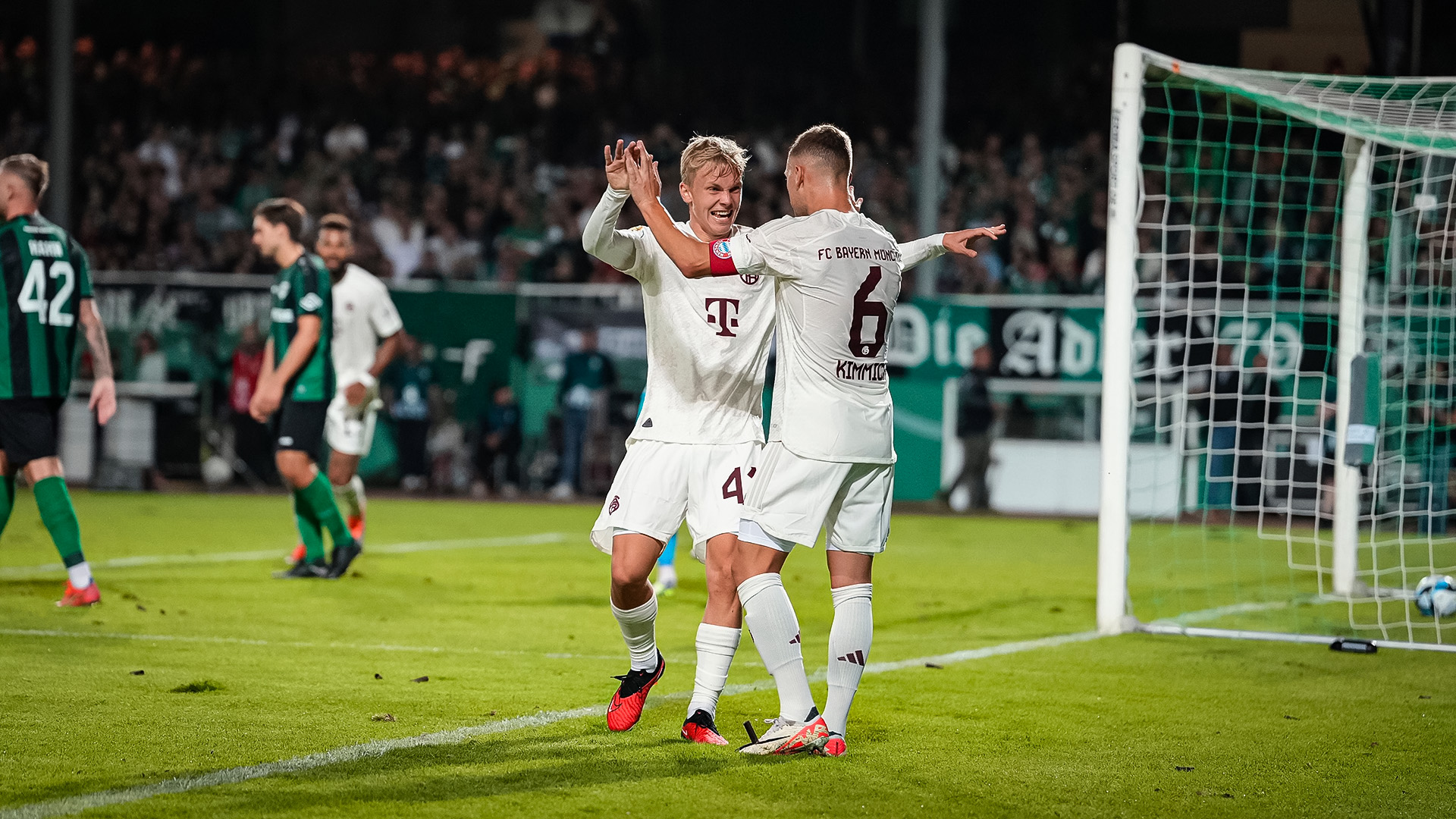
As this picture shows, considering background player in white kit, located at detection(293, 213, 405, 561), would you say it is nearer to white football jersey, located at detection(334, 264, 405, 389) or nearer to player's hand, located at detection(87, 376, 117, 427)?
white football jersey, located at detection(334, 264, 405, 389)

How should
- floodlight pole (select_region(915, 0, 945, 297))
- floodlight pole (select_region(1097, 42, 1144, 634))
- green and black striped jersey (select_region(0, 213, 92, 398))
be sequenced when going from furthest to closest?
1. floodlight pole (select_region(915, 0, 945, 297))
2. floodlight pole (select_region(1097, 42, 1144, 634))
3. green and black striped jersey (select_region(0, 213, 92, 398))

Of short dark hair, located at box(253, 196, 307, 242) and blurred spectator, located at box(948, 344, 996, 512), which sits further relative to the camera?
blurred spectator, located at box(948, 344, 996, 512)

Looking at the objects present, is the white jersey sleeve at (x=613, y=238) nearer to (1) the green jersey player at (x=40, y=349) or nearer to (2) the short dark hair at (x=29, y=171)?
(1) the green jersey player at (x=40, y=349)

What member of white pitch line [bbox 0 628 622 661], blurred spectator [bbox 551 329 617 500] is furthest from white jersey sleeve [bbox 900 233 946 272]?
blurred spectator [bbox 551 329 617 500]

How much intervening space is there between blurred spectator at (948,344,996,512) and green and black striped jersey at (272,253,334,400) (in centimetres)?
849

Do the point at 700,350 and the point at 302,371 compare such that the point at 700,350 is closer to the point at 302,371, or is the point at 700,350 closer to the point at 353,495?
the point at 302,371

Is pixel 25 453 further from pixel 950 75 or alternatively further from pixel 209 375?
pixel 950 75

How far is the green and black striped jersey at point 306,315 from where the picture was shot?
9.04 m

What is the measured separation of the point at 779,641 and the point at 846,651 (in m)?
0.23

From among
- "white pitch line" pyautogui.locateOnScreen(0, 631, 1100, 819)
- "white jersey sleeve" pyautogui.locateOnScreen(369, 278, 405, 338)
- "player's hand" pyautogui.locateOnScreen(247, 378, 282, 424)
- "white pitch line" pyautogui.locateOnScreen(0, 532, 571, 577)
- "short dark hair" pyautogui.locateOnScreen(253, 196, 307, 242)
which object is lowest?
"white pitch line" pyautogui.locateOnScreen(0, 532, 571, 577)

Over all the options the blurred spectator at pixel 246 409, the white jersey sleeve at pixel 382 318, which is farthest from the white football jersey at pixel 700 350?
the blurred spectator at pixel 246 409

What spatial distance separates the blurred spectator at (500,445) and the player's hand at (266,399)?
817 centimetres

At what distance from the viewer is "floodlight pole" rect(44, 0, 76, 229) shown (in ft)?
62.6

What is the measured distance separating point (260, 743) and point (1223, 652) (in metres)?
4.60
